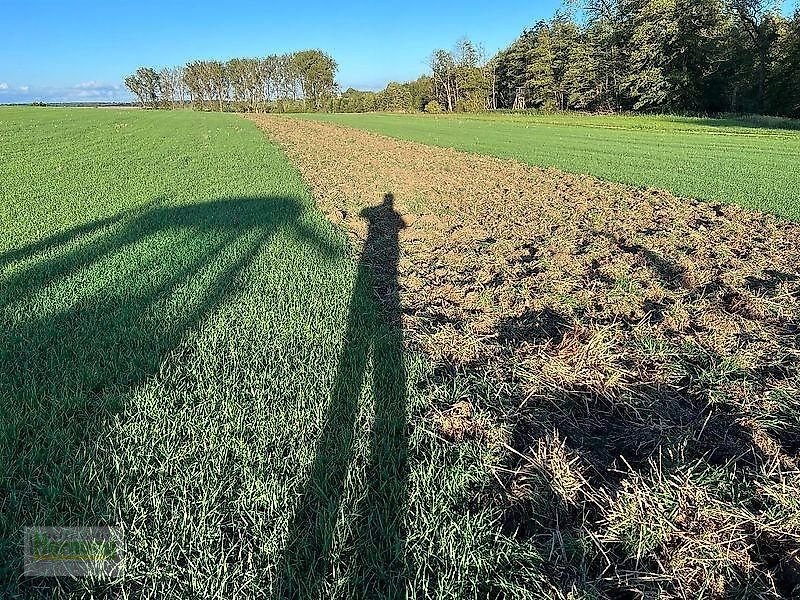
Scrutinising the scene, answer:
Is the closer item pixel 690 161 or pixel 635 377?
pixel 635 377

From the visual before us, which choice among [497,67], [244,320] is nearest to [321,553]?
[244,320]

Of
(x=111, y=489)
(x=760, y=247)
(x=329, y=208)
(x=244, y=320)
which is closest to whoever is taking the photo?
(x=111, y=489)

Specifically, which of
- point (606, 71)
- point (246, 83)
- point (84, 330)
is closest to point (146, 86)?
point (246, 83)

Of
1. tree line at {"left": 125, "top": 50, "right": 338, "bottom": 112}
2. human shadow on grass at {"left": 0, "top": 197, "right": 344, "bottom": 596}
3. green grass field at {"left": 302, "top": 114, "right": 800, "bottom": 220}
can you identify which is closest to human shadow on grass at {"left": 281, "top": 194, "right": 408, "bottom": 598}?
human shadow on grass at {"left": 0, "top": 197, "right": 344, "bottom": 596}

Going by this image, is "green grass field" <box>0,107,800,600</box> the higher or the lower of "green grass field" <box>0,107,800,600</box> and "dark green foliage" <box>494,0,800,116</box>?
the lower

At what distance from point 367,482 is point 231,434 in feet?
2.67

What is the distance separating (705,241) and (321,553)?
6.96 m

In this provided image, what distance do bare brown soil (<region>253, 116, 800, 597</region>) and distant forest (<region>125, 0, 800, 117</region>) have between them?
48.2m

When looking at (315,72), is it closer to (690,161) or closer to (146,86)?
(146,86)

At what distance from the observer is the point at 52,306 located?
14.1 ft

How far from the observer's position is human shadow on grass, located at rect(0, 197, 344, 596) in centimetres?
229

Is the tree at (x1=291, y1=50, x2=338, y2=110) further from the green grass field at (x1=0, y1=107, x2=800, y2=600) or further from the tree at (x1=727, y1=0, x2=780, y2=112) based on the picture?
the green grass field at (x1=0, y1=107, x2=800, y2=600)

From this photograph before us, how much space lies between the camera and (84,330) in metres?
3.88

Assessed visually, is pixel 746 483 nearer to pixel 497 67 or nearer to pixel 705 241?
pixel 705 241
